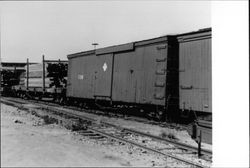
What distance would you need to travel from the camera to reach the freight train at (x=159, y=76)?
32.0 feet

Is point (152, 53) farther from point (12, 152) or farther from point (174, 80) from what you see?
point (12, 152)

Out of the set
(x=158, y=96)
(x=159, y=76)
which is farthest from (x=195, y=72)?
(x=158, y=96)

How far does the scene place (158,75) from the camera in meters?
11.5

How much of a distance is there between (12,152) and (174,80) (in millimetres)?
7622

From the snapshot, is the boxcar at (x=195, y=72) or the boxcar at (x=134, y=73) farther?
the boxcar at (x=134, y=73)

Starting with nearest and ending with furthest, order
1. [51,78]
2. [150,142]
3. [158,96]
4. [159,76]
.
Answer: [150,142], [158,96], [159,76], [51,78]

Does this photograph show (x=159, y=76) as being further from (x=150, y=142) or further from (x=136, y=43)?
(x=150, y=142)

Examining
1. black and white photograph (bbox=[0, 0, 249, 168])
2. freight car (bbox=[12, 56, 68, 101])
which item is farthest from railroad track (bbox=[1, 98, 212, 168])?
freight car (bbox=[12, 56, 68, 101])

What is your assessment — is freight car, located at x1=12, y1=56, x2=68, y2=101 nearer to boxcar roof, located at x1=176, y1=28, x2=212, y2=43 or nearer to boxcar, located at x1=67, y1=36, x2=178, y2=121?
boxcar, located at x1=67, y1=36, x2=178, y2=121

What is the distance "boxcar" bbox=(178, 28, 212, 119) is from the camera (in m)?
9.37

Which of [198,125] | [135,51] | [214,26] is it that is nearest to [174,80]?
[135,51]

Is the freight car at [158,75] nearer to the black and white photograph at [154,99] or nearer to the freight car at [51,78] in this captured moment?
the black and white photograph at [154,99]

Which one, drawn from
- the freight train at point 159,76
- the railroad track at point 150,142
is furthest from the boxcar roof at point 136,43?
the railroad track at point 150,142

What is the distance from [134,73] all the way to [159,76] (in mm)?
1525
